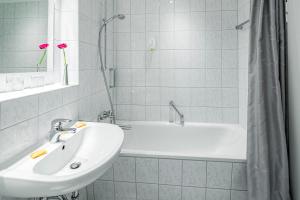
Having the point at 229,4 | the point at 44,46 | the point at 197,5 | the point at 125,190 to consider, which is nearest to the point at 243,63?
the point at 229,4

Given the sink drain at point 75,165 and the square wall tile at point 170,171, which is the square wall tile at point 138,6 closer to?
the square wall tile at point 170,171

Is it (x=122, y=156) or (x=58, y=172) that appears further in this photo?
(x=122, y=156)

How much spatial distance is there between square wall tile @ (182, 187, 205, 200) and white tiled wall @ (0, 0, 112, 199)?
2.71 feet

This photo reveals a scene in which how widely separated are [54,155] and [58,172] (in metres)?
0.09

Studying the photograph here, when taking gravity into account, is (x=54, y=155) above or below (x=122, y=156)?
above

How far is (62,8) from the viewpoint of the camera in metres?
1.74

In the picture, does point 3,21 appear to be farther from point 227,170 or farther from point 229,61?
point 229,61

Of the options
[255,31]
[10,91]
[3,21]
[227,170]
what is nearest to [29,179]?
[10,91]

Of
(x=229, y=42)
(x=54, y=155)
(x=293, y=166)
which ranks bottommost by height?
(x=293, y=166)

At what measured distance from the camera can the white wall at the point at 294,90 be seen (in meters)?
1.32

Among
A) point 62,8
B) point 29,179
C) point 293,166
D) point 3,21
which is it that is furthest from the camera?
point 62,8

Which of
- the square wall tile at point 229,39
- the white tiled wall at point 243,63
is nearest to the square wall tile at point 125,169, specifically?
the white tiled wall at point 243,63

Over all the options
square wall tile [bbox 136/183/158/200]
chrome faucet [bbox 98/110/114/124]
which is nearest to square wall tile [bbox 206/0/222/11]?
chrome faucet [bbox 98/110/114/124]

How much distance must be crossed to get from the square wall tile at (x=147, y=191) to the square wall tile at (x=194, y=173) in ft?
0.82
